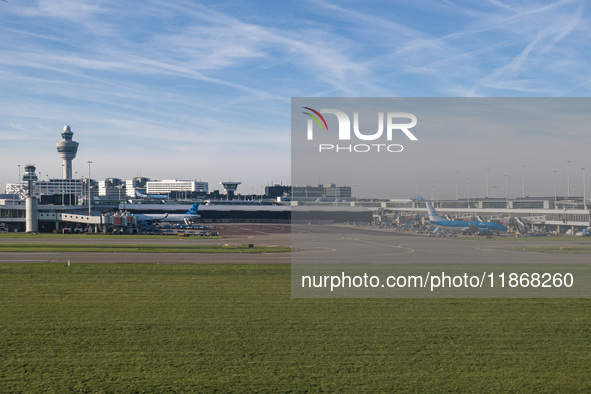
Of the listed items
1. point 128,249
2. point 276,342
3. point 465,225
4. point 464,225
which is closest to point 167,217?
point 128,249

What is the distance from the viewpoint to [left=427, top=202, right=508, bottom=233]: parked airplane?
98625 millimetres

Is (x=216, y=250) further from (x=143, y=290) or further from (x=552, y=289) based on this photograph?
(x=552, y=289)

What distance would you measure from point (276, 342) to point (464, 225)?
84.5m

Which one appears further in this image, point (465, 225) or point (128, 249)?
point (465, 225)

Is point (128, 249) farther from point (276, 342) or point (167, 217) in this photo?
point (167, 217)

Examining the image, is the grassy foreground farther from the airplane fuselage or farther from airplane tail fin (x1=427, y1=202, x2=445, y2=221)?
airplane tail fin (x1=427, y1=202, x2=445, y2=221)

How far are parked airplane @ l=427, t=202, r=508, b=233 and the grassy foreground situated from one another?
69.0m

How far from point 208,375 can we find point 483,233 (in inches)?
3665

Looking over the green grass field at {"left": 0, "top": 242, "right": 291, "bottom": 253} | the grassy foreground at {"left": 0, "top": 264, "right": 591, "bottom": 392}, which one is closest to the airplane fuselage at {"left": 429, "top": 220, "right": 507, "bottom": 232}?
the green grass field at {"left": 0, "top": 242, "right": 291, "bottom": 253}

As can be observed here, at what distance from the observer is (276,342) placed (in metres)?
21.1

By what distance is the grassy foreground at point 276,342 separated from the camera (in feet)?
54.6

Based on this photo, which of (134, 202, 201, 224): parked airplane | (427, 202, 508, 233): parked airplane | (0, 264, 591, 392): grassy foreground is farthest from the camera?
(134, 202, 201, 224): parked airplane

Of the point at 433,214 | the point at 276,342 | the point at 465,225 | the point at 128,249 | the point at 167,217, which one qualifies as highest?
the point at 433,214

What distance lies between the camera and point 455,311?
27.6 meters
